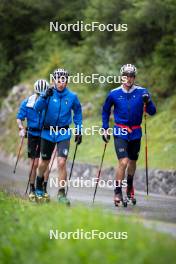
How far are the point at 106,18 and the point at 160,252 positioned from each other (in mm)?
22341

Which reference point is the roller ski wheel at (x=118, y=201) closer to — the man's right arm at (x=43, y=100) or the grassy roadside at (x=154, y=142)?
the man's right arm at (x=43, y=100)

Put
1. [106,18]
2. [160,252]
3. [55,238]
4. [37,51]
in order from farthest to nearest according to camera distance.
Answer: [37,51] < [106,18] < [55,238] < [160,252]

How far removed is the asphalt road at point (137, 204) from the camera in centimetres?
1237

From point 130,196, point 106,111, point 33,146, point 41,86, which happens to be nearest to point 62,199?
point 130,196

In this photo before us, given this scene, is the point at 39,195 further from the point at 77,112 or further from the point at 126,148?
the point at 126,148

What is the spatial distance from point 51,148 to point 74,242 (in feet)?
18.4

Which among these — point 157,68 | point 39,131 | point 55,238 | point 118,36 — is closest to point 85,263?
point 55,238

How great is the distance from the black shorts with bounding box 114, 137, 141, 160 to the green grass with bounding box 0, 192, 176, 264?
8.56ft

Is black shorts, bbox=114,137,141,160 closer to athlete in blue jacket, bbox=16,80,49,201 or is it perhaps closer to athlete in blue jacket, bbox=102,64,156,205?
athlete in blue jacket, bbox=102,64,156,205

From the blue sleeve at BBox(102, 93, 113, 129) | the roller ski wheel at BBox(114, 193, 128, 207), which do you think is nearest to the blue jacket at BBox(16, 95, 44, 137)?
the blue sleeve at BBox(102, 93, 113, 129)

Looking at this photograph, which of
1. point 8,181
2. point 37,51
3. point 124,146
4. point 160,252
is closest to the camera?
point 160,252

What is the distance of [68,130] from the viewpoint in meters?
14.6

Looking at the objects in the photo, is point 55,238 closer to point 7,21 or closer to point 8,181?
point 8,181

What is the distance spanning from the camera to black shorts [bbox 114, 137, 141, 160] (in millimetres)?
14562
